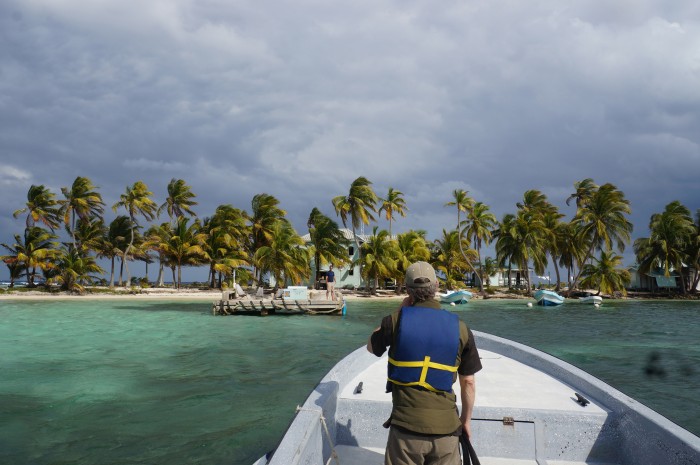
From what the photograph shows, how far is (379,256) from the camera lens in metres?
46.7

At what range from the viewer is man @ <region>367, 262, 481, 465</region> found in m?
2.53

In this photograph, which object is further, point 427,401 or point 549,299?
point 549,299

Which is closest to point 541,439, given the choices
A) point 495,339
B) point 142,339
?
point 495,339

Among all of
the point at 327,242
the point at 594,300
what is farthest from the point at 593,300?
the point at 327,242

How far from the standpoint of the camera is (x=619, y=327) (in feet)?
75.8

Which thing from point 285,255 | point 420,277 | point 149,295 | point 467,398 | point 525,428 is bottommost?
point 149,295

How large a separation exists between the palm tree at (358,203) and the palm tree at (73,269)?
26.1 m

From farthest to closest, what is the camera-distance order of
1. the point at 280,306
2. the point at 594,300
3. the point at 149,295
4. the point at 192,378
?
the point at 149,295
the point at 594,300
the point at 280,306
the point at 192,378

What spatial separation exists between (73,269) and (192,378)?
133ft

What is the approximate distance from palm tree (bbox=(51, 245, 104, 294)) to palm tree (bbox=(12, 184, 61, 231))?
4.35 meters

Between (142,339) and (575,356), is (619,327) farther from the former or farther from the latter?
(142,339)

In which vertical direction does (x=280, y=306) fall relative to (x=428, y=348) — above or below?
below

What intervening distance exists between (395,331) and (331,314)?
1061 inches

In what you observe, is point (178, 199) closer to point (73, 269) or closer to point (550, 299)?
point (73, 269)
